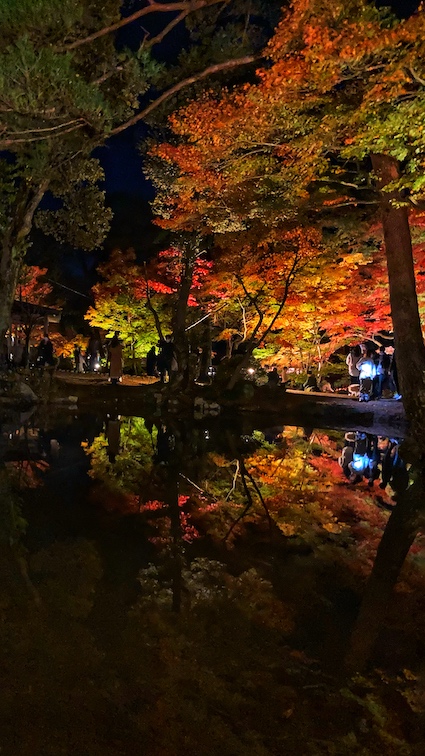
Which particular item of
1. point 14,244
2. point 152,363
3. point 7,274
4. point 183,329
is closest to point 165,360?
point 183,329

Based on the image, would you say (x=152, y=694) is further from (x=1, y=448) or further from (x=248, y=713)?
(x=1, y=448)

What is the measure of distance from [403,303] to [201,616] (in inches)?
284

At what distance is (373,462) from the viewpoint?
822 centimetres

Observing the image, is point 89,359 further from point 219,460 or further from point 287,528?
point 287,528

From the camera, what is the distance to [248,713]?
2.07 meters

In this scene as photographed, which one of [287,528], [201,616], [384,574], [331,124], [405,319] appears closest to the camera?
[201,616]

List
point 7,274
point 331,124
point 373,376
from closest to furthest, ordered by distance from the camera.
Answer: point 331,124 < point 7,274 < point 373,376

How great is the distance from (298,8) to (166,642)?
24.8 feet

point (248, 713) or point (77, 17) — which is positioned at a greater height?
point (77, 17)

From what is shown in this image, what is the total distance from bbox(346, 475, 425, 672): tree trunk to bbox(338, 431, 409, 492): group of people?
761 millimetres

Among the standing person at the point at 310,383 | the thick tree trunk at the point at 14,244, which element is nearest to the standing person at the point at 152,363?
the standing person at the point at 310,383

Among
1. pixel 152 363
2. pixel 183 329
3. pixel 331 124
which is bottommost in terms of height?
pixel 152 363

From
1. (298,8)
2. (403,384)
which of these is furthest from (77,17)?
(403,384)

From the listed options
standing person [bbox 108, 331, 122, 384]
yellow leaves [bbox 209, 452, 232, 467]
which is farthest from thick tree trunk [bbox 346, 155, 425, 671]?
standing person [bbox 108, 331, 122, 384]
